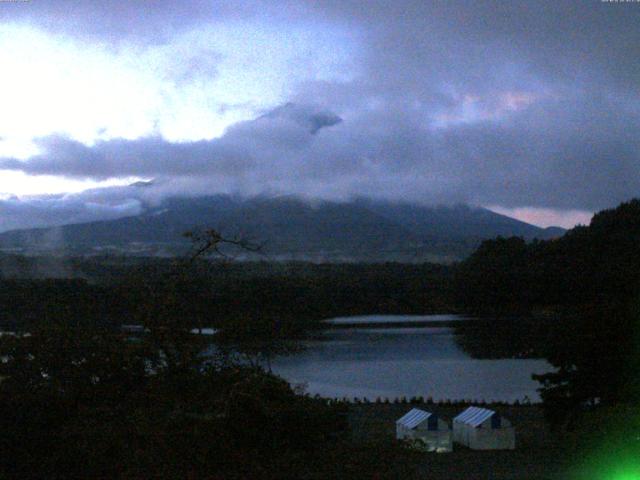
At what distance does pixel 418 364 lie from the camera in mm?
30297

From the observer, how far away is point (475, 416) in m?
13.8

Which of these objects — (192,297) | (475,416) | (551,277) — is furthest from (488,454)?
(551,277)

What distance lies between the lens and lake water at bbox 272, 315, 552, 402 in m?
23.1

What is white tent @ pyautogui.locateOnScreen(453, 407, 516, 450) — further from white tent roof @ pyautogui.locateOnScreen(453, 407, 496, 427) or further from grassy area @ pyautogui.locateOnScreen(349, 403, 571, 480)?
grassy area @ pyautogui.locateOnScreen(349, 403, 571, 480)

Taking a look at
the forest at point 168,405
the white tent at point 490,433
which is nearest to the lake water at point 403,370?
the white tent at point 490,433

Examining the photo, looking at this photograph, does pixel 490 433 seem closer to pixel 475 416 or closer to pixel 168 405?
pixel 475 416

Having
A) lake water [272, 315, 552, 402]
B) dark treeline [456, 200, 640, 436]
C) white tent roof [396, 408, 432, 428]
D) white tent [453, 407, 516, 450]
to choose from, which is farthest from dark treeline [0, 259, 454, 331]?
dark treeline [456, 200, 640, 436]

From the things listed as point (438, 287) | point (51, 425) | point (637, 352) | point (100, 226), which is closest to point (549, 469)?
point (637, 352)

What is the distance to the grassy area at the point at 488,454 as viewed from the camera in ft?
34.0

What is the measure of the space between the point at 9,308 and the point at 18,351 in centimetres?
790

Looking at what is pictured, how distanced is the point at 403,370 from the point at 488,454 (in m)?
15.8

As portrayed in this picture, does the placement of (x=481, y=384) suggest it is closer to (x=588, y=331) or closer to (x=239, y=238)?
(x=588, y=331)

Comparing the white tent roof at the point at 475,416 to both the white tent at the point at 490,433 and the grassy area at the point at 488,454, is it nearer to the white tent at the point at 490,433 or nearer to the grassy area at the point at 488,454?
the white tent at the point at 490,433

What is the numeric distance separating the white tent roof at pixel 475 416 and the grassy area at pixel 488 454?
1.52 ft
